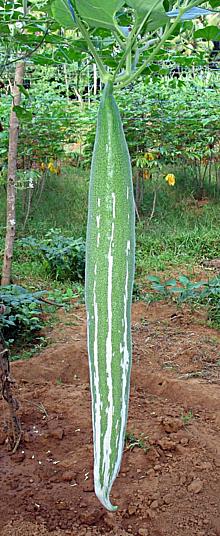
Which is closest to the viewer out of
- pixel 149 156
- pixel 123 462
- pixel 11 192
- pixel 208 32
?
pixel 208 32

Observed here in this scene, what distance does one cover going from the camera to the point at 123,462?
1856 mm

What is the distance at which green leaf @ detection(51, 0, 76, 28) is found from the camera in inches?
28.2

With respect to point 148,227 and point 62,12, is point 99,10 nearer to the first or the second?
point 62,12

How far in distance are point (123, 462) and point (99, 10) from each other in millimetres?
1508

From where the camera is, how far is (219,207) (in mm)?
7320

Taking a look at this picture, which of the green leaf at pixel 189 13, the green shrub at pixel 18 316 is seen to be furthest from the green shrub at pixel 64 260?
the green leaf at pixel 189 13

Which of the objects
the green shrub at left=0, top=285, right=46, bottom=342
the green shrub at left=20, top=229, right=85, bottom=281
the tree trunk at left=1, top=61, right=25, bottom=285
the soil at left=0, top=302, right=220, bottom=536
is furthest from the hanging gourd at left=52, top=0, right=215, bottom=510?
the green shrub at left=20, top=229, right=85, bottom=281

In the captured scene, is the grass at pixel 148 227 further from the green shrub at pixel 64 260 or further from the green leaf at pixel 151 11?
the green leaf at pixel 151 11

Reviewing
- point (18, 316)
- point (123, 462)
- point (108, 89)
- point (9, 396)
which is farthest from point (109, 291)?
point (18, 316)

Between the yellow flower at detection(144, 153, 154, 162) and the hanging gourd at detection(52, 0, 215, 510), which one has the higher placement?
the hanging gourd at detection(52, 0, 215, 510)

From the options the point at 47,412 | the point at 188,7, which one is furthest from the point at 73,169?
the point at 188,7

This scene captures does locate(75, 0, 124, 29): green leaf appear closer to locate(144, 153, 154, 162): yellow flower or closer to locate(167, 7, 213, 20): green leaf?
locate(167, 7, 213, 20): green leaf

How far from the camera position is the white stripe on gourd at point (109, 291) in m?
0.67

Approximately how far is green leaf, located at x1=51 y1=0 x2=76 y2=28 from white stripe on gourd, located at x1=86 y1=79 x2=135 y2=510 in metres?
0.14
